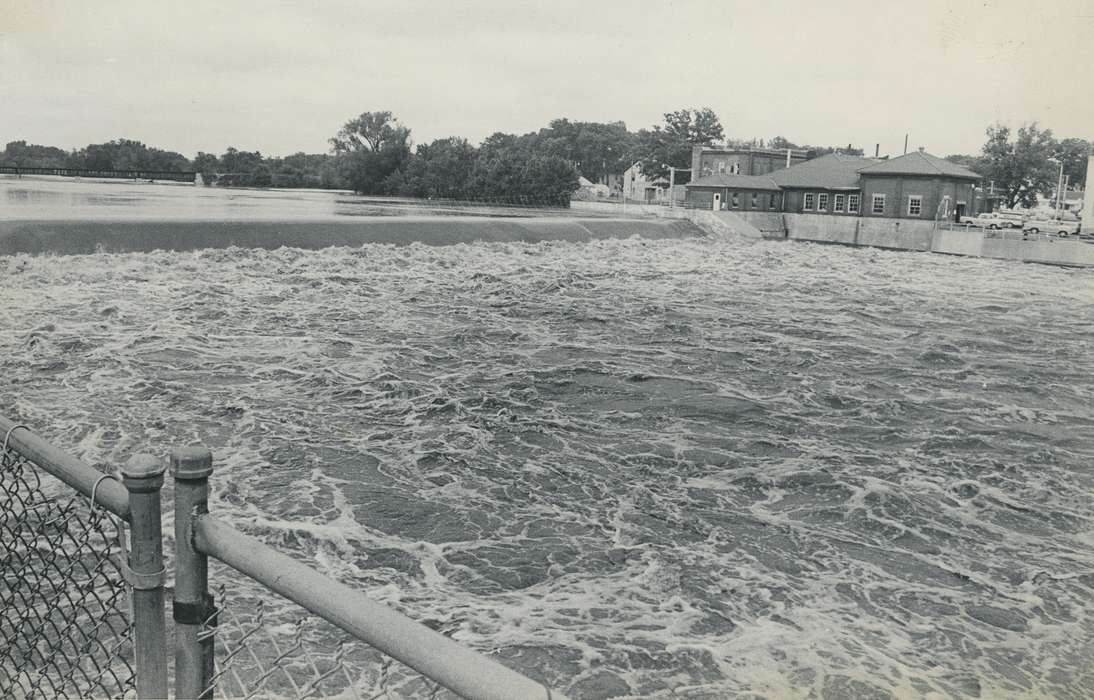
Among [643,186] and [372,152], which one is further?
[643,186]

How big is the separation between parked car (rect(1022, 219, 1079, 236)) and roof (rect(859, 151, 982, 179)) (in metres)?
6.88

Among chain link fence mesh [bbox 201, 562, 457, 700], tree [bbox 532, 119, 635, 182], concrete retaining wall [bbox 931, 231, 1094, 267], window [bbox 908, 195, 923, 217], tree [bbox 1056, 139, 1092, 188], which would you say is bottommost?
chain link fence mesh [bbox 201, 562, 457, 700]

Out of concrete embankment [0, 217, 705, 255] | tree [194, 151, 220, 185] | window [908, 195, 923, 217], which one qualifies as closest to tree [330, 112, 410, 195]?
tree [194, 151, 220, 185]

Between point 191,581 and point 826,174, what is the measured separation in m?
54.5

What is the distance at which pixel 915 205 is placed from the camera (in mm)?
45906

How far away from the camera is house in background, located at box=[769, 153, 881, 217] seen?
4969 cm

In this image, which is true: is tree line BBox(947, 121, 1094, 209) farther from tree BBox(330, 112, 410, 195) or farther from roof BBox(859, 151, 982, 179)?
tree BBox(330, 112, 410, 195)

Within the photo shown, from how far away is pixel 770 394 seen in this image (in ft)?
37.9

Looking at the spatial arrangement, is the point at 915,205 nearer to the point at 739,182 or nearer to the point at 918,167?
the point at 918,167

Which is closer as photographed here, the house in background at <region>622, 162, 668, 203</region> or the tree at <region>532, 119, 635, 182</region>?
the house in background at <region>622, 162, 668, 203</region>

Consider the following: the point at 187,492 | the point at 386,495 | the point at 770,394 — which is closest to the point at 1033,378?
the point at 770,394

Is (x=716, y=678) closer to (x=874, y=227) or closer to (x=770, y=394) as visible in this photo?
(x=770, y=394)

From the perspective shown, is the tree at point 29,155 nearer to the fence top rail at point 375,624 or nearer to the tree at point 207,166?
the tree at point 207,166

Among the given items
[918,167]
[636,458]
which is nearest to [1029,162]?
[918,167]
